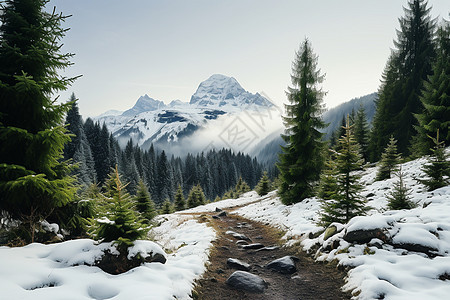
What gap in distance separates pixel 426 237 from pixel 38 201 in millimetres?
11359

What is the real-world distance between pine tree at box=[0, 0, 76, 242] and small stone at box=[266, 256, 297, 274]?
707cm

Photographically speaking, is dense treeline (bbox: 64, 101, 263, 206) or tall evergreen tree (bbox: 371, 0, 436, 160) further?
dense treeline (bbox: 64, 101, 263, 206)

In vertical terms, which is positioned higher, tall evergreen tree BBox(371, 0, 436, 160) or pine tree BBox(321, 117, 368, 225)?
tall evergreen tree BBox(371, 0, 436, 160)

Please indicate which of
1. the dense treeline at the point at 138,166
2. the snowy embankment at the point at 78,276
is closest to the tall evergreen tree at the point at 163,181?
the dense treeline at the point at 138,166

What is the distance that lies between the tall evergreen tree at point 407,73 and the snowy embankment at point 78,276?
34024 millimetres

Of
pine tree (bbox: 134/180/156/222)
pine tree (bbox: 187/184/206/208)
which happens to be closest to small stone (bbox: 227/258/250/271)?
pine tree (bbox: 134/180/156/222)

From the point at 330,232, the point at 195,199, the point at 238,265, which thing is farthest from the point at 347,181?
the point at 195,199

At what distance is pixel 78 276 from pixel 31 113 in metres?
5.16

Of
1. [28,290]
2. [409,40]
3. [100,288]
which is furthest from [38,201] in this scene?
[409,40]

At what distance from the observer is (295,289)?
5.96 m

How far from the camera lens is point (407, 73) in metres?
31.3

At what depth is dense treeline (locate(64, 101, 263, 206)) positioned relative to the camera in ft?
170

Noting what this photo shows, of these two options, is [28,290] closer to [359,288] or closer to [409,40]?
[359,288]

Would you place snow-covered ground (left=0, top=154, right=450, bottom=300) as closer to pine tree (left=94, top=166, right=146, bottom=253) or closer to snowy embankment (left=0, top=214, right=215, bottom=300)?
snowy embankment (left=0, top=214, right=215, bottom=300)
